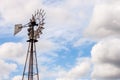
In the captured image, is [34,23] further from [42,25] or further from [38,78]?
[38,78]

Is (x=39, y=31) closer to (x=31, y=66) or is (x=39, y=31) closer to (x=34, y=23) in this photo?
(x=34, y=23)

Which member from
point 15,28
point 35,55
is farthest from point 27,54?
point 15,28

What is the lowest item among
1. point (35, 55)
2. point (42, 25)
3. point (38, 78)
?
point (38, 78)

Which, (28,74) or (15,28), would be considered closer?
(28,74)

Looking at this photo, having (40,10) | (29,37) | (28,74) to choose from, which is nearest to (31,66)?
(28,74)

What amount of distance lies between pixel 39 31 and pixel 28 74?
9.35 meters

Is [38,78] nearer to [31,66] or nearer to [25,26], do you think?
[31,66]

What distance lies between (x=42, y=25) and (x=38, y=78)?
11126mm

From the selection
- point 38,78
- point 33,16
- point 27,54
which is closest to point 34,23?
point 33,16

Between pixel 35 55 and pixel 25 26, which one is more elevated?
pixel 25 26

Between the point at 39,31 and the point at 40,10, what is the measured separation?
4.56 metres

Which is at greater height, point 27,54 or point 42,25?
point 42,25

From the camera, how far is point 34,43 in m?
73.8

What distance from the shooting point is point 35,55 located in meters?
73.6
